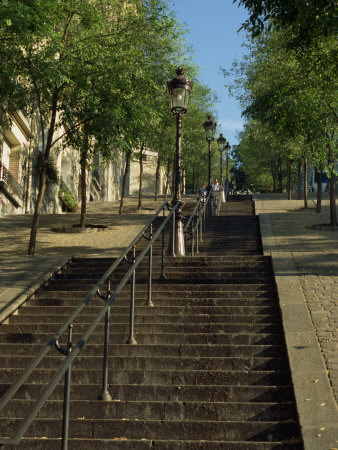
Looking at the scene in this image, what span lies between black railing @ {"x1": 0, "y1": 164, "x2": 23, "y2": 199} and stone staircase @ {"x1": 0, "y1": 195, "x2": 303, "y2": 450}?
15.3 metres

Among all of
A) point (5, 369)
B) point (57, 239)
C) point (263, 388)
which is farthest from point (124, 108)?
point (263, 388)

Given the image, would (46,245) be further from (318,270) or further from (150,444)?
(150,444)

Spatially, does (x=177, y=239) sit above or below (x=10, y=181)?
below

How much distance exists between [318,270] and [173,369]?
16.8 ft

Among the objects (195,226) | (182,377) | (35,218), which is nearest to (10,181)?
(35,218)

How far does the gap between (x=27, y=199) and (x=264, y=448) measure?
77.3 feet

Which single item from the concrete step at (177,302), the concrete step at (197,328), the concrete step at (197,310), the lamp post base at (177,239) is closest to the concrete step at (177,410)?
the concrete step at (197,328)

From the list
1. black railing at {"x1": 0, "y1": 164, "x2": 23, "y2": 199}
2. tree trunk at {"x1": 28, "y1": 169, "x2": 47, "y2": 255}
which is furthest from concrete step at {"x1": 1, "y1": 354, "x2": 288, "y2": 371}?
black railing at {"x1": 0, "y1": 164, "x2": 23, "y2": 199}

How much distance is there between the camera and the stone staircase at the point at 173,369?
202 inches

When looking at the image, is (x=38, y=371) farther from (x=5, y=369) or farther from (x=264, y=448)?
(x=264, y=448)

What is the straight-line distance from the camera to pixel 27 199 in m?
26.6

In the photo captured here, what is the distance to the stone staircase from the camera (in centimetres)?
513

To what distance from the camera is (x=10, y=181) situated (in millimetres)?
24656

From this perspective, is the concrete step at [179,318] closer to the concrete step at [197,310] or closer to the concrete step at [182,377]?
A: the concrete step at [197,310]
